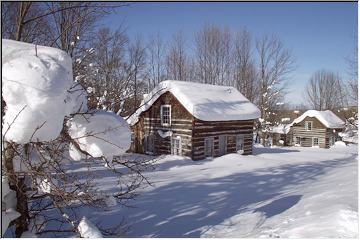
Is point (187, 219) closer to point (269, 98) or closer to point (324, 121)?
point (269, 98)

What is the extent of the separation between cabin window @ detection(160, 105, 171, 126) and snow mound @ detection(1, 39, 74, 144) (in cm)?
1808

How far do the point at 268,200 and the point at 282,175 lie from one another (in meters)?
5.32

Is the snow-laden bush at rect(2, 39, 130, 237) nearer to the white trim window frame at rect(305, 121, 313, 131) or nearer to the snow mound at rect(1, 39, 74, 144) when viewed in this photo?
the snow mound at rect(1, 39, 74, 144)

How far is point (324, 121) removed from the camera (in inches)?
1531

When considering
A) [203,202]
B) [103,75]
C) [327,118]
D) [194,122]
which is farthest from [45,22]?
[327,118]

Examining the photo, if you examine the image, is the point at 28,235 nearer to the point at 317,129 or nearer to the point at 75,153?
the point at 75,153

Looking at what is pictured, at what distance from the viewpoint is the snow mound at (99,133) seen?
13.5ft

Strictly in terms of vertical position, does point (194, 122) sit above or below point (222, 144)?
above

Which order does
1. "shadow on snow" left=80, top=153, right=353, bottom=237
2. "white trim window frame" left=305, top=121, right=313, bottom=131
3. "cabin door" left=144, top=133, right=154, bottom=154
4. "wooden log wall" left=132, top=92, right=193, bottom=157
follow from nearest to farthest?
"shadow on snow" left=80, top=153, right=353, bottom=237
"wooden log wall" left=132, top=92, right=193, bottom=157
"cabin door" left=144, top=133, right=154, bottom=154
"white trim window frame" left=305, top=121, right=313, bottom=131

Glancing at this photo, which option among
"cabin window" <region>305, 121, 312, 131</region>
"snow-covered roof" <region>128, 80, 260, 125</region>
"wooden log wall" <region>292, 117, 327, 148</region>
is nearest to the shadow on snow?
"snow-covered roof" <region>128, 80, 260, 125</region>

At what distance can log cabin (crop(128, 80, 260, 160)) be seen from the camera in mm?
20000

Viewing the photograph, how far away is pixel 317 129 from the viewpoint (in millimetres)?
40000

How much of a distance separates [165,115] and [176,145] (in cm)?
220

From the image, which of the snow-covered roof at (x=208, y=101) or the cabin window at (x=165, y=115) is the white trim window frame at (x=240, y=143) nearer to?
the snow-covered roof at (x=208, y=101)
